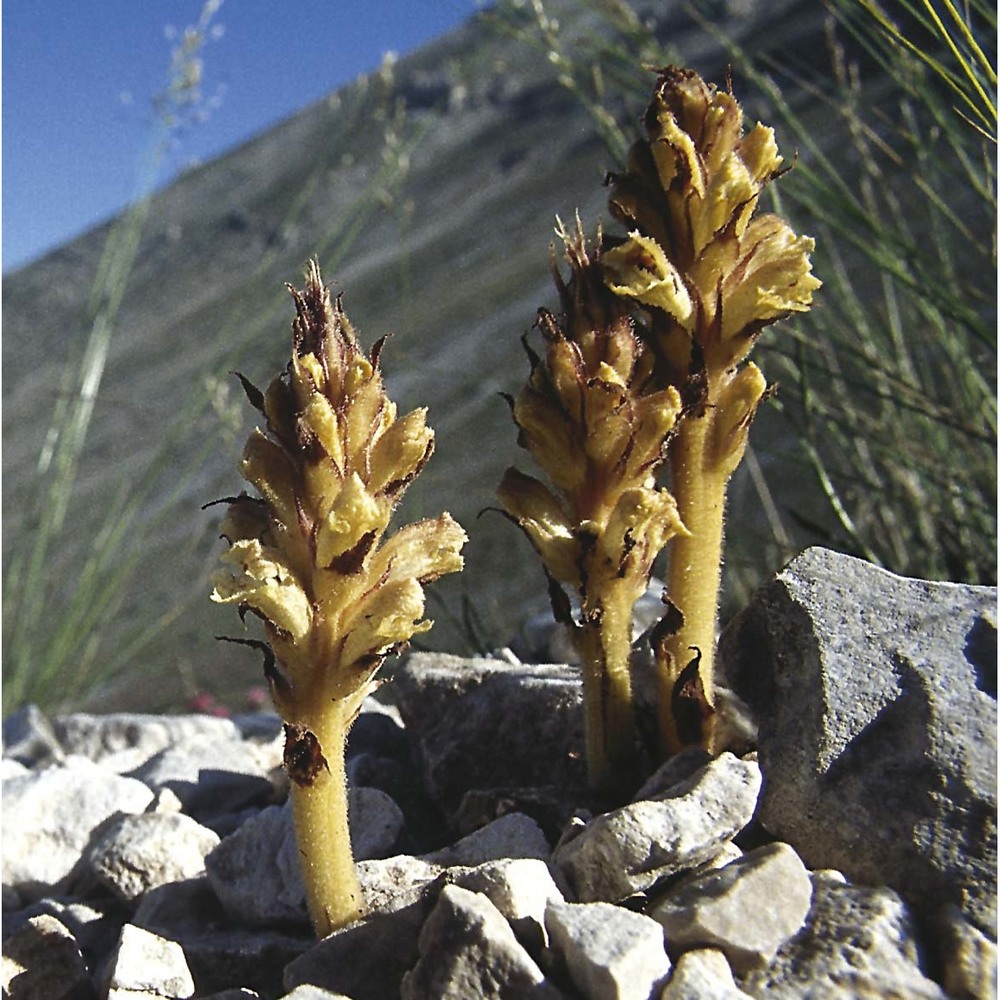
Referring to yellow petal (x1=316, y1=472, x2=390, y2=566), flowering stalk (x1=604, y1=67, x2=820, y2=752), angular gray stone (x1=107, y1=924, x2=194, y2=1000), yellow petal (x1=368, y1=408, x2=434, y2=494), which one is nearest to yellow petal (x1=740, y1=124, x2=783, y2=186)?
flowering stalk (x1=604, y1=67, x2=820, y2=752)

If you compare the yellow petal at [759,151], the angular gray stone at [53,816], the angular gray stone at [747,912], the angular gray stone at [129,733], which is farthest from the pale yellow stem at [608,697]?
the angular gray stone at [129,733]

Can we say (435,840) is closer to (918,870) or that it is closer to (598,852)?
(598,852)

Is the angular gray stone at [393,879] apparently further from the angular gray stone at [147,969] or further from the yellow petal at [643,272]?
the yellow petal at [643,272]

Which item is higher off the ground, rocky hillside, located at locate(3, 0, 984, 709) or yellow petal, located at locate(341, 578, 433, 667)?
rocky hillside, located at locate(3, 0, 984, 709)

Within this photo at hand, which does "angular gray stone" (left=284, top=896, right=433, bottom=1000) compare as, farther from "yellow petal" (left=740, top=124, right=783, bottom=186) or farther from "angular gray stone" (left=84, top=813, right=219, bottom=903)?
"yellow petal" (left=740, top=124, right=783, bottom=186)

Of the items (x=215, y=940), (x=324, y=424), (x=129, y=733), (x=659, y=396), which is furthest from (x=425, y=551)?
(x=129, y=733)

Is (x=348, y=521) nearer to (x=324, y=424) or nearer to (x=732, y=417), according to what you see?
(x=324, y=424)

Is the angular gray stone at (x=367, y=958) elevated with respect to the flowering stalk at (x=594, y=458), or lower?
lower

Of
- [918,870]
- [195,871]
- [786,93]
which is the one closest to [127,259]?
[195,871]
